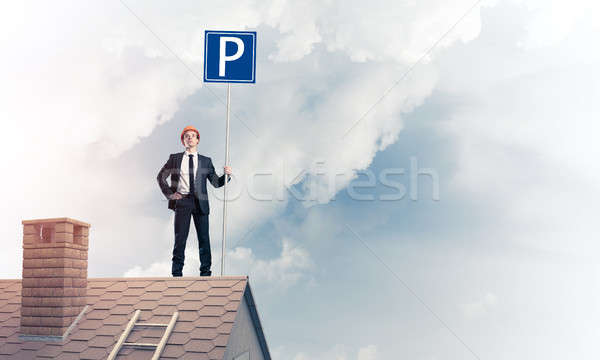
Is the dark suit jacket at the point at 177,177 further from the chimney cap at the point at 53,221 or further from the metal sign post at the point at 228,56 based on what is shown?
the chimney cap at the point at 53,221

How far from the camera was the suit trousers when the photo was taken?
9758mm

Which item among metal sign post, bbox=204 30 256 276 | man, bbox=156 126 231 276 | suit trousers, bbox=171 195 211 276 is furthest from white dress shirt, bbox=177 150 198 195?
metal sign post, bbox=204 30 256 276

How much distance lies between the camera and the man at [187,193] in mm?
9781

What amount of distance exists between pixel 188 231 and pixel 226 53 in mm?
3665

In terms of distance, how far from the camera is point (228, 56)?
10.4 meters

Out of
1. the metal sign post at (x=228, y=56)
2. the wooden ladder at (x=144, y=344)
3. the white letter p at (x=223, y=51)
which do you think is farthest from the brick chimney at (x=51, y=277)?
the white letter p at (x=223, y=51)

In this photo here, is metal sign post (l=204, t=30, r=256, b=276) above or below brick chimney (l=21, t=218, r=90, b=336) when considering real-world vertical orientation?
above

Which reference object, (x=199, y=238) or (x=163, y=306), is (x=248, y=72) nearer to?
(x=199, y=238)

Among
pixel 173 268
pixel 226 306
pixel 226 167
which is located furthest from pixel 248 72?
pixel 226 306

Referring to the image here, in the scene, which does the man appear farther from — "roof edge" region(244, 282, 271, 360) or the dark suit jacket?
"roof edge" region(244, 282, 271, 360)

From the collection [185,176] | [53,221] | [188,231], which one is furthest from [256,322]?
[53,221]

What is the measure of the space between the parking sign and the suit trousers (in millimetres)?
2578

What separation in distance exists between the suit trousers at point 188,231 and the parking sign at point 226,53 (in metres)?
2.58

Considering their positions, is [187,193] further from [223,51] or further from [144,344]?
[144,344]
